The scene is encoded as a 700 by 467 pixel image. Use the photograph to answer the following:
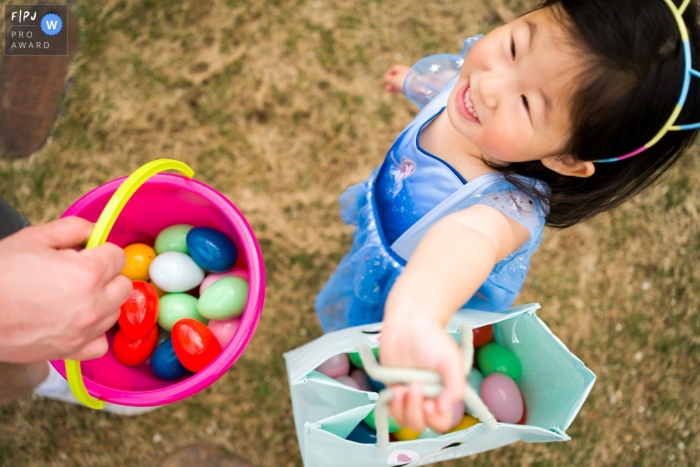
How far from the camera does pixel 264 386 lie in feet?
4.97

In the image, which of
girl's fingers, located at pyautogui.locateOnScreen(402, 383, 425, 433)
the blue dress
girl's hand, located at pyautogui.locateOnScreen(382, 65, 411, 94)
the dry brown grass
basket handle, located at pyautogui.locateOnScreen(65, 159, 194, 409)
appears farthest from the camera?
the dry brown grass

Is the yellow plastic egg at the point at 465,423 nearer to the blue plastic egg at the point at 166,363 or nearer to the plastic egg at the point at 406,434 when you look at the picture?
the plastic egg at the point at 406,434

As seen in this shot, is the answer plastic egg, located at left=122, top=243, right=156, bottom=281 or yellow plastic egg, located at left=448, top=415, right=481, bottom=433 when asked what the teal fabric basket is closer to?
yellow plastic egg, located at left=448, top=415, right=481, bottom=433

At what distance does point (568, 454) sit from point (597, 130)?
4.05 feet

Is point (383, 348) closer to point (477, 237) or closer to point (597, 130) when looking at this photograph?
point (477, 237)

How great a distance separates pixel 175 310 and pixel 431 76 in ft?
2.57

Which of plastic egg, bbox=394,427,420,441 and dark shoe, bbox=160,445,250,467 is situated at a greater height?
plastic egg, bbox=394,427,420,441

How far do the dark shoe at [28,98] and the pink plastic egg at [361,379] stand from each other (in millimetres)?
1214

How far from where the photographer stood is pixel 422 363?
0.56 metres

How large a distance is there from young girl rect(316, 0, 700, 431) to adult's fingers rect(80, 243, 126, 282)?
1.38 feet

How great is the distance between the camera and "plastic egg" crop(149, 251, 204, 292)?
113 cm

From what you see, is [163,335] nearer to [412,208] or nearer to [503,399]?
[412,208]

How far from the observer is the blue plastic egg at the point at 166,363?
1072mm

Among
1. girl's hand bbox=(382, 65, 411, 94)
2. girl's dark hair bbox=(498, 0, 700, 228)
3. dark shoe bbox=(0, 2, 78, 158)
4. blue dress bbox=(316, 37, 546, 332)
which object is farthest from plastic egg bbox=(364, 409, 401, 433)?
dark shoe bbox=(0, 2, 78, 158)
